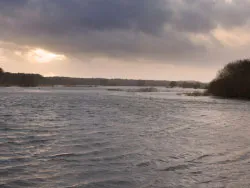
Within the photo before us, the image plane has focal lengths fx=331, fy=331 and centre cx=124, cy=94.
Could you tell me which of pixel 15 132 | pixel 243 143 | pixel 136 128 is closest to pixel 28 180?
pixel 15 132

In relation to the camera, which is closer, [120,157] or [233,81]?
[120,157]

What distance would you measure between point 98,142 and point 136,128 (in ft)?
22.6

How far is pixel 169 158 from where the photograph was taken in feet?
47.4

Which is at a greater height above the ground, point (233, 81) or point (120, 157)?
point (233, 81)

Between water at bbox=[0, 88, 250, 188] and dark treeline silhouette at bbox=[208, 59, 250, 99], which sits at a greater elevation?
dark treeline silhouette at bbox=[208, 59, 250, 99]

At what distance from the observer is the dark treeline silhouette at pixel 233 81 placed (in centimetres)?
7950

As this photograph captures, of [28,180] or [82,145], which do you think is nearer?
[28,180]

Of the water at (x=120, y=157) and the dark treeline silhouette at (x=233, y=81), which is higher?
the dark treeline silhouette at (x=233, y=81)

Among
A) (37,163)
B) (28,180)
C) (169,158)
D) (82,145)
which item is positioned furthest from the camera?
(82,145)

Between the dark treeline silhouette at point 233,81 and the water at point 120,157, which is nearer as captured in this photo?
the water at point 120,157

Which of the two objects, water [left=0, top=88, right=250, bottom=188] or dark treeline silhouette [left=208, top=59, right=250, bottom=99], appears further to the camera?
dark treeline silhouette [left=208, top=59, right=250, bottom=99]

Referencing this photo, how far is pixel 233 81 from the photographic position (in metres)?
81.6

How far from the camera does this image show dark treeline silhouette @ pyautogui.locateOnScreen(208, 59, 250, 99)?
79.5 m

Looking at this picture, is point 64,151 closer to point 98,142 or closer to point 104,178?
point 98,142
